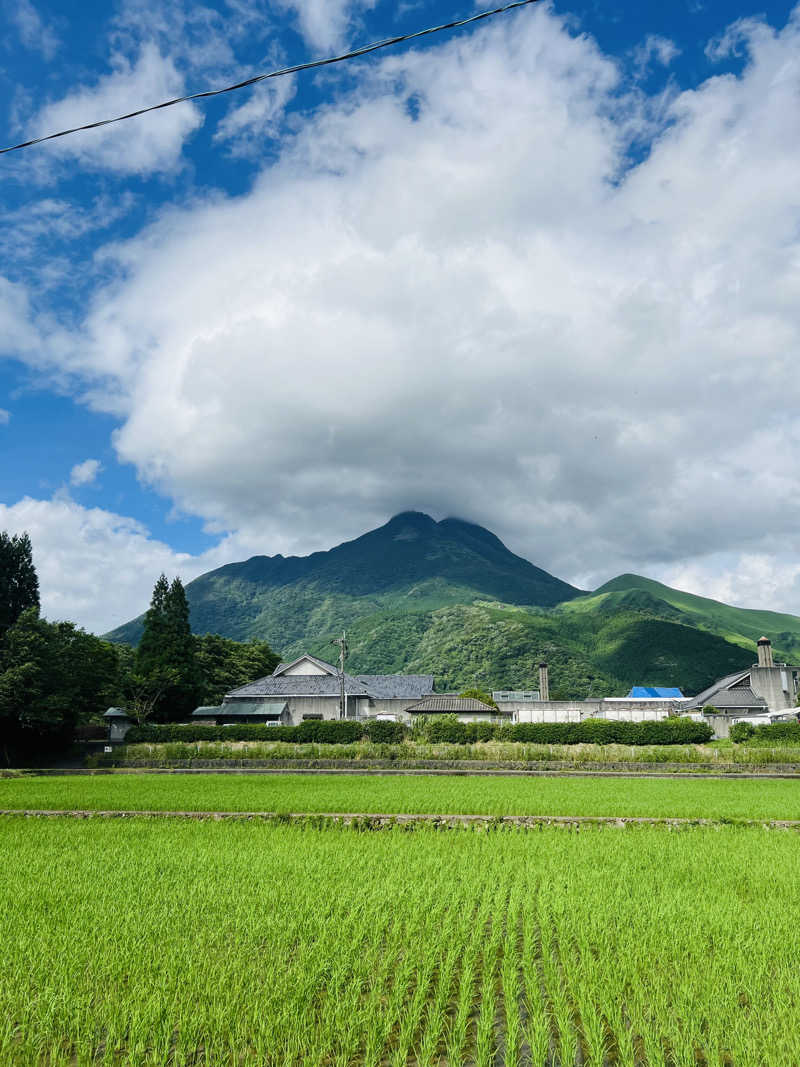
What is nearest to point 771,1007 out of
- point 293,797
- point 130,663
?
point 293,797

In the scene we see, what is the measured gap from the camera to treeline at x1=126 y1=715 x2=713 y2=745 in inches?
1535

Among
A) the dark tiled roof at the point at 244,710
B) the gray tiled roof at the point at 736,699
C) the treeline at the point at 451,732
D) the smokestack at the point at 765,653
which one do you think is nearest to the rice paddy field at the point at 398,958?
the treeline at the point at 451,732

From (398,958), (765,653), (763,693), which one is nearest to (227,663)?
(763,693)

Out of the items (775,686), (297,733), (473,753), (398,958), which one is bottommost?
(473,753)

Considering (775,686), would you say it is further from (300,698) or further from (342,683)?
(300,698)

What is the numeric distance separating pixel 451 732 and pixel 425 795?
20.7 meters

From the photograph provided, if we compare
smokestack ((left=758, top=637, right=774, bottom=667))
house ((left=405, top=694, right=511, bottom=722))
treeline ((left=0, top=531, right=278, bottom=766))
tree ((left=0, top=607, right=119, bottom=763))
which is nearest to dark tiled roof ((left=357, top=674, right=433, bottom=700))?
house ((left=405, top=694, right=511, bottom=722))

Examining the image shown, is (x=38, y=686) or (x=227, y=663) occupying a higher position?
(x=227, y=663)

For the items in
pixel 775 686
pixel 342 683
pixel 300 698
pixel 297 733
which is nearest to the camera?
pixel 297 733

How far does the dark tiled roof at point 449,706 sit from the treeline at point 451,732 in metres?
9.34

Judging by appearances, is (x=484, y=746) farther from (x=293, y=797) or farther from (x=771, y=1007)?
(x=771, y=1007)

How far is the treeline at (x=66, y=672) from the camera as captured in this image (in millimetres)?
36156

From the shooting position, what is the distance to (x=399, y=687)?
219ft

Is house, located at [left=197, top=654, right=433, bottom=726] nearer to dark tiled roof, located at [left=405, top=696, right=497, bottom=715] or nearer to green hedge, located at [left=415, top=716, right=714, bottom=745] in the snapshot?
dark tiled roof, located at [left=405, top=696, right=497, bottom=715]
